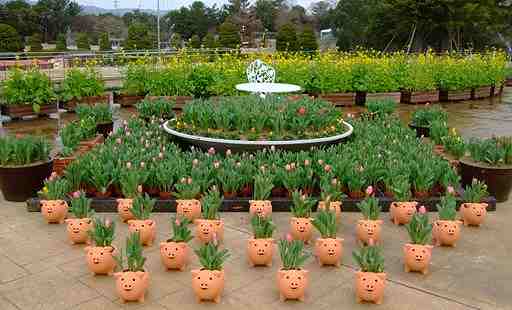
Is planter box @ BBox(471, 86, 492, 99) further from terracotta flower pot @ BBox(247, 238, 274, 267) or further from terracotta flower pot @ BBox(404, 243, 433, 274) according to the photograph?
terracotta flower pot @ BBox(247, 238, 274, 267)

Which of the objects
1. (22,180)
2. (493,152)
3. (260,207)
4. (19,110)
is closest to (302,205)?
(260,207)

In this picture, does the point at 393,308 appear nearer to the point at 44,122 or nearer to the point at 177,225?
the point at 177,225

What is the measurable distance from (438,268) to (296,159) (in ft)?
8.70

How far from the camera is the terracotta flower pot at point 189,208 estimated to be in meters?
6.34

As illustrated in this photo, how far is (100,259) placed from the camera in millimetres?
5031

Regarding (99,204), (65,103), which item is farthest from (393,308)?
(65,103)

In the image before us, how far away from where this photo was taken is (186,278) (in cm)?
514

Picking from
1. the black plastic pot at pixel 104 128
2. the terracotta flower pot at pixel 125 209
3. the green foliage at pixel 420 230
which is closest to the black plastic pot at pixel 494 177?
the green foliage at pixel 420 230

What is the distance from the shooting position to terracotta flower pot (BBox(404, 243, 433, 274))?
5.20 metres

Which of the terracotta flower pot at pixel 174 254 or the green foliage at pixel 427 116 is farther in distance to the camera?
the green foliage at pixel 427 116

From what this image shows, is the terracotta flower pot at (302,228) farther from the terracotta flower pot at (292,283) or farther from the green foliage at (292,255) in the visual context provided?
the terracotta flower pot at (292,283)

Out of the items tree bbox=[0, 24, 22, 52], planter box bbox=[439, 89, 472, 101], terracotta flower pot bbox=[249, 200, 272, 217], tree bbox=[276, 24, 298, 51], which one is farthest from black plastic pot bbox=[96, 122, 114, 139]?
tree bbox=[276, 24, 298, 51]

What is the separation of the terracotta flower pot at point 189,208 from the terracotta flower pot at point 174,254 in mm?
1124

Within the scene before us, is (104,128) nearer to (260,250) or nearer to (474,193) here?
(260,250)
